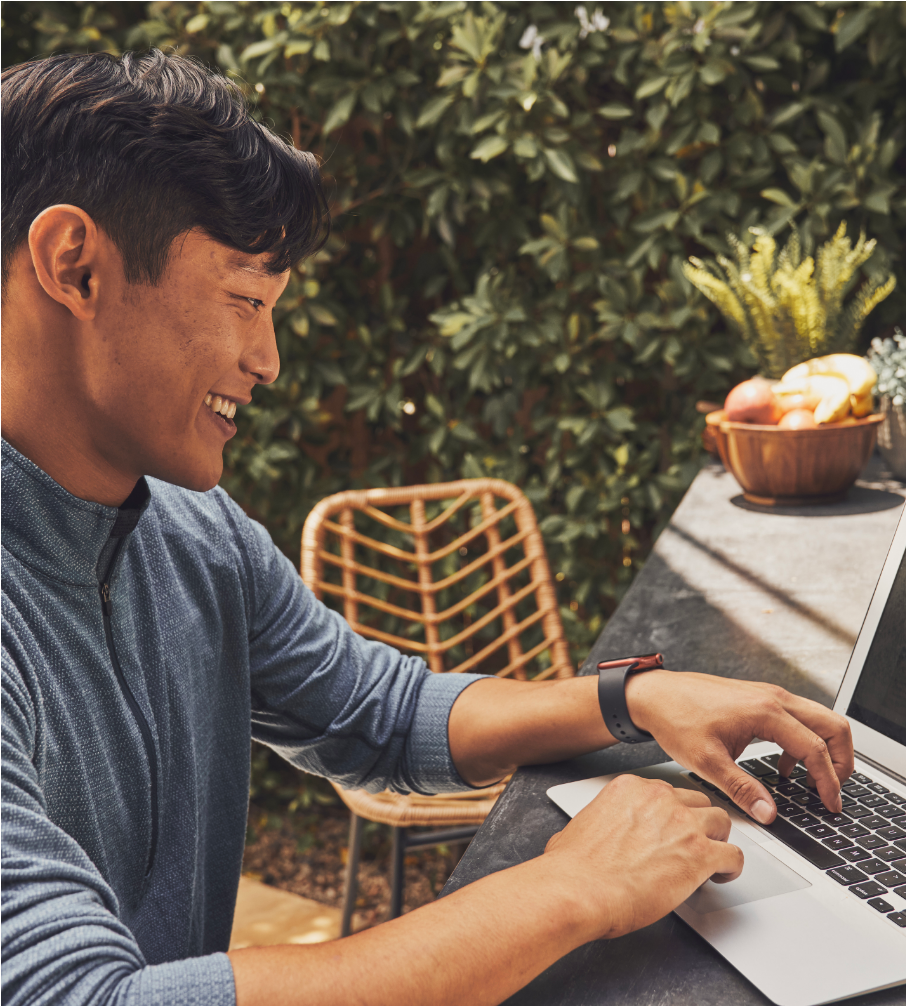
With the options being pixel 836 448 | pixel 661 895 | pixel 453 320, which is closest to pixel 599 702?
pixel 661 895

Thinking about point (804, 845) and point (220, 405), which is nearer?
point (804, 845)

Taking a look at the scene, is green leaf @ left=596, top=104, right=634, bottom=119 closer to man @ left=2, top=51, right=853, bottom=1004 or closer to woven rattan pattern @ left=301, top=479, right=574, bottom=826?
woven rattan pattern @ left=301, top=479, right=574, bottom=826

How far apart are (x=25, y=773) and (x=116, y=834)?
22cm

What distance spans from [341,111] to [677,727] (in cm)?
177

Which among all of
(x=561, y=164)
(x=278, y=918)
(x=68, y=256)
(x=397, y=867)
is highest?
(x=561, y=164)

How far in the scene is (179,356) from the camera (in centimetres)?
78

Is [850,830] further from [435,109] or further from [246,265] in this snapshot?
[435,109]

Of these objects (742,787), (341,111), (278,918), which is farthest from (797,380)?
(278,918)

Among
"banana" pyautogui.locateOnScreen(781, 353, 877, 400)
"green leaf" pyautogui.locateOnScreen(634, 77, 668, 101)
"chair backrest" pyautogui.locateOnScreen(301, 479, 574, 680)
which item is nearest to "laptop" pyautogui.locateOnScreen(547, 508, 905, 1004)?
"chair backrest" pyautogui.locateOnScreen(301, 479, 574, 680)

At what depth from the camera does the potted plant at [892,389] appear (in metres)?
1.68

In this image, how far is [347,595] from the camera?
5.36ft

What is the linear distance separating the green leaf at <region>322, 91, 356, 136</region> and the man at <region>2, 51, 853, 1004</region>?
4.28 feet

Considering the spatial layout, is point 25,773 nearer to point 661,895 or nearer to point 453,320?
point 661,895

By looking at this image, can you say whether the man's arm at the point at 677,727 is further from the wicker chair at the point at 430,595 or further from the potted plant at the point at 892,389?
the potted plant at the point at 892,389
